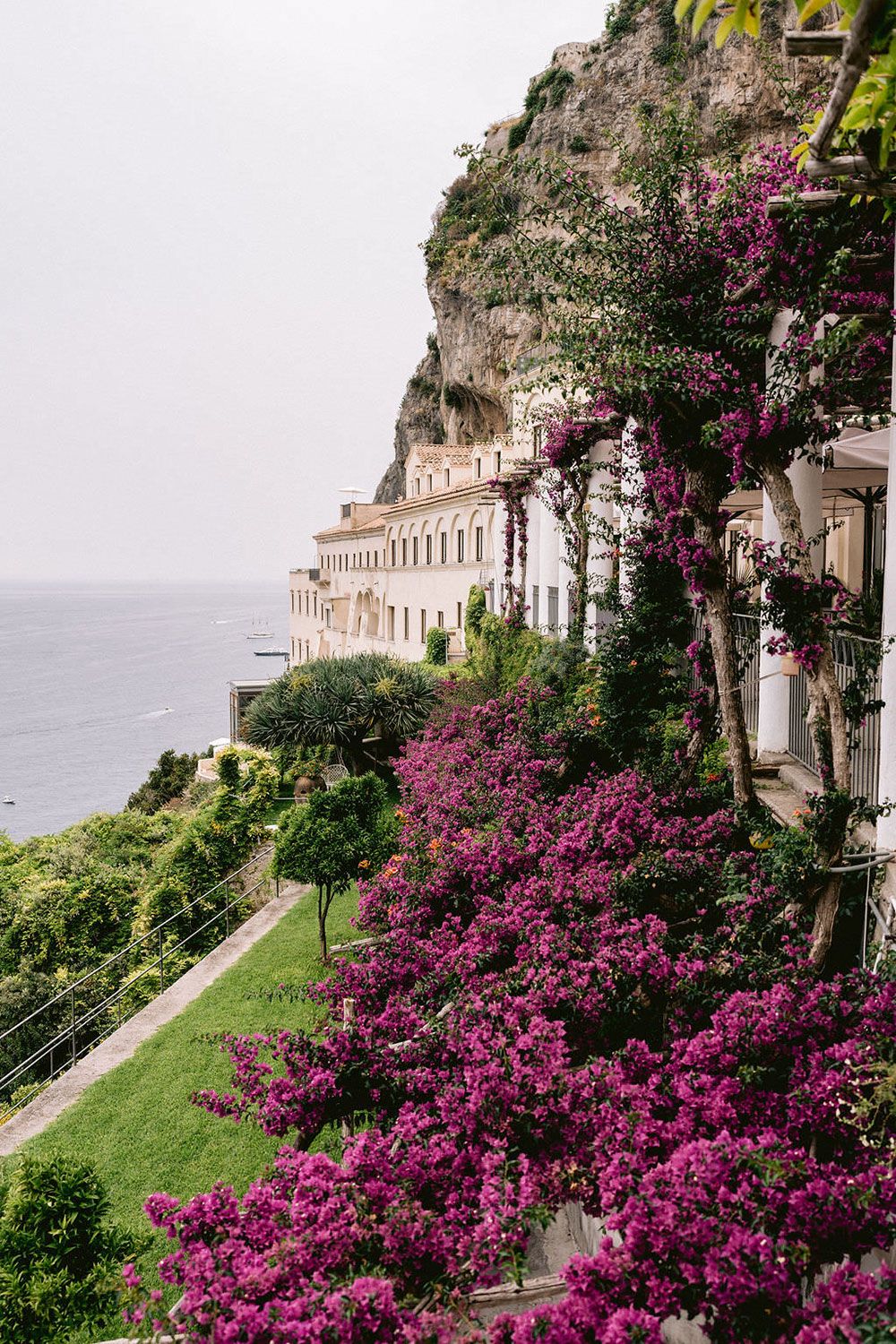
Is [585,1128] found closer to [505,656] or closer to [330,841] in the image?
[330,841]

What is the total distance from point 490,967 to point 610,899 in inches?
37.5

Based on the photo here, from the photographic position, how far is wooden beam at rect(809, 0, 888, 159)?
2.49 m

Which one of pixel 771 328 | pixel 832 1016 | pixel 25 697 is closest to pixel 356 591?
pixel 771 328

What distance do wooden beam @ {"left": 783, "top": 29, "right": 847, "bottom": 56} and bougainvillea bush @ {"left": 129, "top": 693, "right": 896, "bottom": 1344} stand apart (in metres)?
3.96

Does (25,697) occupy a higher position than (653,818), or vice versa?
(653,818)

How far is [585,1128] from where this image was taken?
3.98 metres

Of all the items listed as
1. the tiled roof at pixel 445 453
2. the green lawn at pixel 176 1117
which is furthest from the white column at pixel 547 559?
the tiled roof at pixel 445 453

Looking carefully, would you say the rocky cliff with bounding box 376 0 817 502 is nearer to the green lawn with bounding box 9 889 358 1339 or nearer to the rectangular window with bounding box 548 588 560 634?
the rectangular window with bounding box 548 588 560 634

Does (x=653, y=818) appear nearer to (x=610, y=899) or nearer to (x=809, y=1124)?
(x=610, y=899)

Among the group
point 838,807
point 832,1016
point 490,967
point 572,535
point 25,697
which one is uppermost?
point 572,535

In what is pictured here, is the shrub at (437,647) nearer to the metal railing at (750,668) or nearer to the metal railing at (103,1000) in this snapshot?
the metal railing at (103,1000)

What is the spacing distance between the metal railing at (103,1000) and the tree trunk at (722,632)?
8.70 m

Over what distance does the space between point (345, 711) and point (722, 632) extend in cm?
1503

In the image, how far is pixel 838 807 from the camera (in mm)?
5152
